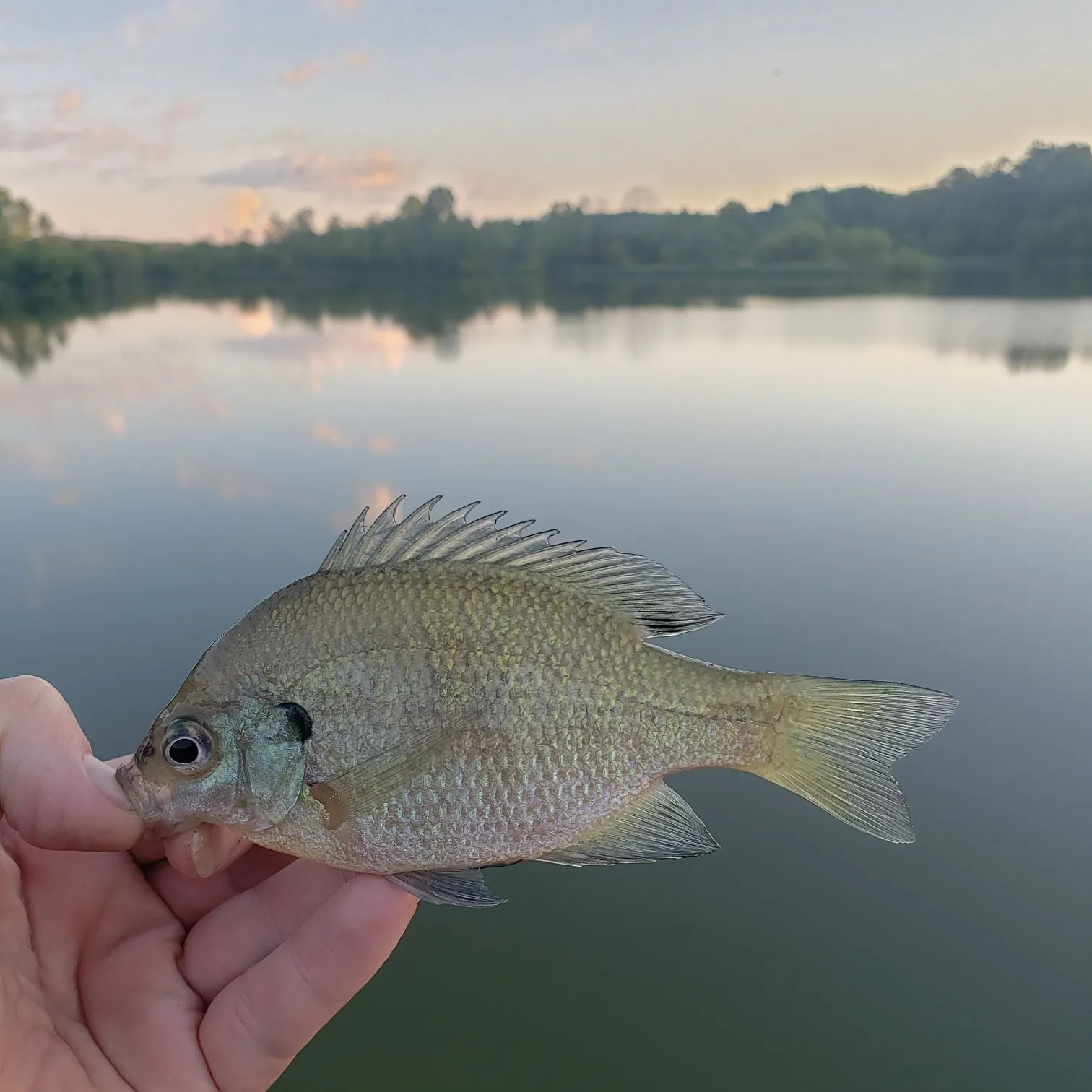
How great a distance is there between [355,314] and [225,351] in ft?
39.9

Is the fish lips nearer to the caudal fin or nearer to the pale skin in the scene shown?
the pale skin

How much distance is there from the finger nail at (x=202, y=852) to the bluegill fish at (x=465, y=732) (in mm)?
60

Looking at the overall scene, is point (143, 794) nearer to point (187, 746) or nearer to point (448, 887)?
point (187, 746)

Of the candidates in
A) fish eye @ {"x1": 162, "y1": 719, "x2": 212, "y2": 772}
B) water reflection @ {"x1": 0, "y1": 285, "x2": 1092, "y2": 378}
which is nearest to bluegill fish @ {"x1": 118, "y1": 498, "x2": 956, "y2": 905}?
fish eye @ {"x1": 162, "y1": 719, "x2": 212, "y2": 772}

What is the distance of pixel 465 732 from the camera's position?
1507mm

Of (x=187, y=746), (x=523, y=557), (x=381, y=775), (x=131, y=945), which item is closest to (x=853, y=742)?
(x=523, y=557)

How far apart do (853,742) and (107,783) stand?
138 centimetres

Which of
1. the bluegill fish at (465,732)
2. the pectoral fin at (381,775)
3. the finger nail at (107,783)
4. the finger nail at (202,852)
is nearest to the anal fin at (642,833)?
the bluegill fish at (465,732)

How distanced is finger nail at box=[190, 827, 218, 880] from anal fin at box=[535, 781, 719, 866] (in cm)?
66

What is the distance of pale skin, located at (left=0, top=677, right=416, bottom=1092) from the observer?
145 cm

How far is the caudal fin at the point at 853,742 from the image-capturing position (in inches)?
57.9

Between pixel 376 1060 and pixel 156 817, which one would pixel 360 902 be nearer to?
pixel 156 817

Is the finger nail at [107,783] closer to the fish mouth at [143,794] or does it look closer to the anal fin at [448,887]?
the fish mouth at [143,794]

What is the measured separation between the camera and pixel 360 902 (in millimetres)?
1455
